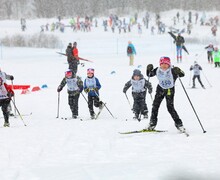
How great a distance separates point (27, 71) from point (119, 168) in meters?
20.2

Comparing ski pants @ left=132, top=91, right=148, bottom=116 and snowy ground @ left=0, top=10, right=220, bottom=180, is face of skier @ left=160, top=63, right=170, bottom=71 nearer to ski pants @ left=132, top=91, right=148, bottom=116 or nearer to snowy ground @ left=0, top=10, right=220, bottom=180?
snowy ground @ left=0, top=10, right=220, bottom=180

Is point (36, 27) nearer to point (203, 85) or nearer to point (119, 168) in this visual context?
point (203, 85)

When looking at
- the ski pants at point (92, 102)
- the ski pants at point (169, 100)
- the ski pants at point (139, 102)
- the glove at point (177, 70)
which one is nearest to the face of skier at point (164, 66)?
the glove at point (177, 70)

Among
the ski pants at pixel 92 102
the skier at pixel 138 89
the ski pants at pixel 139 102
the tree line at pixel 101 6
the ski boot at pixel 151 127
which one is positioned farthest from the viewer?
the tree line at pixel 101 6

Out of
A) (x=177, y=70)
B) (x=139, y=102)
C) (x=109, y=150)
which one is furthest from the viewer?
(x=139, y=102)

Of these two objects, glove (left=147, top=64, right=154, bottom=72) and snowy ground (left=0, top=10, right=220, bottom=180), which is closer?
snowy ground (left=0, top=10, right=220, bottom=180)

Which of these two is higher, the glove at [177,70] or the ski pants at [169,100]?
the glove at [177,70]

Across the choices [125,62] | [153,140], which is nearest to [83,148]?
[153,140]

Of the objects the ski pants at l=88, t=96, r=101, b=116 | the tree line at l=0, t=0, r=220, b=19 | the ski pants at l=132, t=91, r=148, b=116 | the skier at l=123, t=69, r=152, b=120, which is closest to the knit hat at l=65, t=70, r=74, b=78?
the ski pants at l=88, t=96, r=101, b=116

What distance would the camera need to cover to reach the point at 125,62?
93.2 feet

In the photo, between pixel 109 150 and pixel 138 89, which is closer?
pixel 109 150

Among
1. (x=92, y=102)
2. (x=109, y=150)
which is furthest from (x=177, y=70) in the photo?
(x=92, y=102)

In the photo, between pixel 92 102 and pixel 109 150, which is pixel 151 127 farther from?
pixel 92 102

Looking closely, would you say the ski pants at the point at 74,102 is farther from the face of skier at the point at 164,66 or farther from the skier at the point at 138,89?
the face of skier at the point at 164,66
